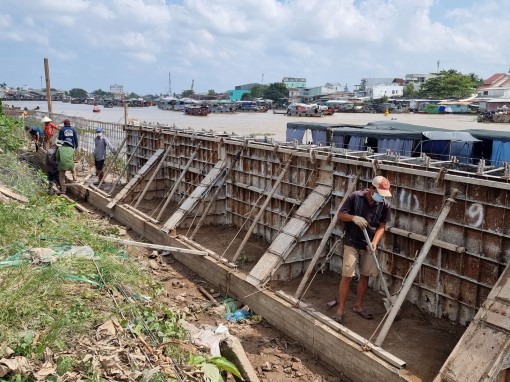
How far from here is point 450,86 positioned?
77.1 m

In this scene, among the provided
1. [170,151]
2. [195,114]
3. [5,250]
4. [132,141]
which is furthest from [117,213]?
[195,114]

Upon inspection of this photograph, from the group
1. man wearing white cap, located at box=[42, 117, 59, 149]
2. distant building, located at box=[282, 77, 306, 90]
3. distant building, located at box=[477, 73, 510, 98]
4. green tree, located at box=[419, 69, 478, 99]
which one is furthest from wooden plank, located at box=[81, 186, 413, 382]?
distant building, located at box=[282, 77, 306, 90]

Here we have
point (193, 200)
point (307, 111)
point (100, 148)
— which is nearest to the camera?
point (193, 200)

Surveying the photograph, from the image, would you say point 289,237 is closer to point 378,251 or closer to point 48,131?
point 378,251

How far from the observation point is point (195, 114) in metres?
69.1

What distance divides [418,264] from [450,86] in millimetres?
78614

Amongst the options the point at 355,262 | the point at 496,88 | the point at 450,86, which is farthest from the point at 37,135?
the point at 496,88

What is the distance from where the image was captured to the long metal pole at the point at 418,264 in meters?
6.28

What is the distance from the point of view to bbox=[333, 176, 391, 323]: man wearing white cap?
6621 millimetres

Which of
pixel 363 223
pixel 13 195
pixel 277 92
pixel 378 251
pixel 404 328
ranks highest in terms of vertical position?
pixel 277 92

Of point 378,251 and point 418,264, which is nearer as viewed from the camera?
point 418,264

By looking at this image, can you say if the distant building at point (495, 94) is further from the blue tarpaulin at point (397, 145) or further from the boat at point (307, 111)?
the blue tarpaulin at point (397, 145)

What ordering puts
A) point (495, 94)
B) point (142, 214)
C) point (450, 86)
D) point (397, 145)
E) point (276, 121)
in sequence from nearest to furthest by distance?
point (397, 145) < point (142, 214) < point (276, 121) < point (495, 94) < point (450, 86)

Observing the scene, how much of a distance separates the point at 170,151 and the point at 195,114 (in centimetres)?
5512
